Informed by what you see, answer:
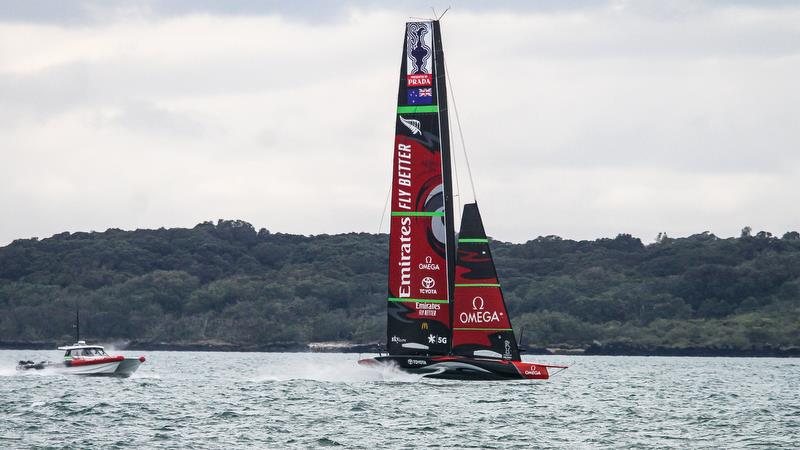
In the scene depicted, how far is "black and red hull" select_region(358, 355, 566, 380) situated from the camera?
171 ft

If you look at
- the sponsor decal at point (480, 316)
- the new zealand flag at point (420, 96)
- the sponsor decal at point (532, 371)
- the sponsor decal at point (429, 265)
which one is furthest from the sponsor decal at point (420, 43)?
the sponsor decal at point (532, 371)

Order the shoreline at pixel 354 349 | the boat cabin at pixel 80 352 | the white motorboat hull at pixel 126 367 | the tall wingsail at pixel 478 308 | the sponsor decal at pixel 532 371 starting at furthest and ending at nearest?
the shoreline at pixel 354 349 < the white motorboat hull at pixel 126 367 < the boat cabin at pixel 80 352 < the tall wingsail at pixel 478 308 < the sponsor decal at pixel 532 371

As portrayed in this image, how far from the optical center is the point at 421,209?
54656mm

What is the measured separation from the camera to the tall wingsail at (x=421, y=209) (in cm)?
5438

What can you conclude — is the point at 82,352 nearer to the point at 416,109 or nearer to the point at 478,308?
the point at 416,109

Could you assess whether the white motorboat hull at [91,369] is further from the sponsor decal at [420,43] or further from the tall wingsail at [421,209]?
the sponsor decal at [420,43]

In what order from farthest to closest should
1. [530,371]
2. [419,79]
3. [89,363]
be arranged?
[89,363] < [419,79] < [530,371]

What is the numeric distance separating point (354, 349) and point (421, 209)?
114 m

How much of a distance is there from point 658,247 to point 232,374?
12413cm

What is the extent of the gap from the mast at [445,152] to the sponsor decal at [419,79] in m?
0.33

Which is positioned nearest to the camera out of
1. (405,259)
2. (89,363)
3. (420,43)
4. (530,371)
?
(530,371)

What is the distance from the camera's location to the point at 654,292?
17462 cm

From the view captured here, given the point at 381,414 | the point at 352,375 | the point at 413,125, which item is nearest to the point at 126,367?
the point at 352,375

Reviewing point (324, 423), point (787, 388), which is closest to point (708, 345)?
point (787, 388)
